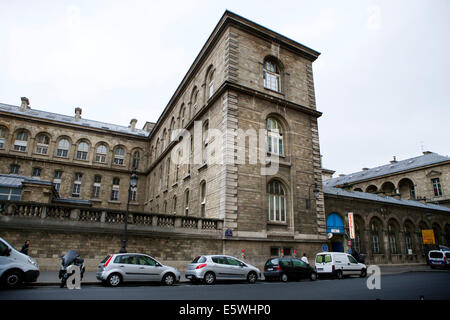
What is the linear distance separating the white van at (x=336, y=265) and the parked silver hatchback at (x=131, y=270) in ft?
28.2

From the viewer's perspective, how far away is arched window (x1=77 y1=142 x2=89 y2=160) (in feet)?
131

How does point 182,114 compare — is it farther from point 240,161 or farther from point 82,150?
point 82,150

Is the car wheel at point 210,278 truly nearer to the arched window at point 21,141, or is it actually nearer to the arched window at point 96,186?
the arched window at point 96,186

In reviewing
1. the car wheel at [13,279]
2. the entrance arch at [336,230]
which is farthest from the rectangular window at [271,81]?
the car wheel at [13,279]

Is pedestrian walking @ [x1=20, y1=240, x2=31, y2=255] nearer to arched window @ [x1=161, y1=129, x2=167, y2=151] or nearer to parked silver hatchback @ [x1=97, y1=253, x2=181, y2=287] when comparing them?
parked silver hatchback @ [x1=97, y1=253, x2=181, y2=287]

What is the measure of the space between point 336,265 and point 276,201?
5633 mm

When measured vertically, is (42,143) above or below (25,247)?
above

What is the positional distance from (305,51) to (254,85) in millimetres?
6836

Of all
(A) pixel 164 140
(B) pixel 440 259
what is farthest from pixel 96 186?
(B) pixel 440 259

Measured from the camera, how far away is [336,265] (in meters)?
16.2

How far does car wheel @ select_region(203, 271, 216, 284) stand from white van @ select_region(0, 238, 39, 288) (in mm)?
6299

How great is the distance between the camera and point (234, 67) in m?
20.7
